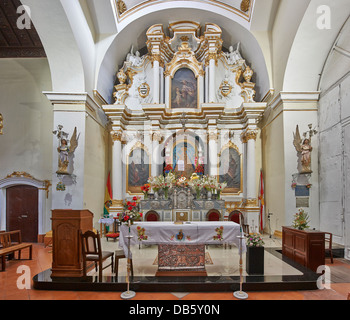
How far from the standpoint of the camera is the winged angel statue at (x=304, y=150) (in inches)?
318

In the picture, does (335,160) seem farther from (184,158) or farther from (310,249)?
(184,158)

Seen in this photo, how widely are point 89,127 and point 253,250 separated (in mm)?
6794

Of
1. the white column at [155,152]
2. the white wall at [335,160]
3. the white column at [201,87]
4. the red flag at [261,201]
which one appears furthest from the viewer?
the white column at [201,87]

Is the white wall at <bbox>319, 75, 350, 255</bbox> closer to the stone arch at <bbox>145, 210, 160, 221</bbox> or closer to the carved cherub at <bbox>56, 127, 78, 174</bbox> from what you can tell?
the stone arch at <bbox>145, 210, 160, 221</bbox>

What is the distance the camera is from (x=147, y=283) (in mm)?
4484

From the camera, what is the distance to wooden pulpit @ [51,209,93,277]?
4965mm

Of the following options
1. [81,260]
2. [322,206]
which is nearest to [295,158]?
[322,206]

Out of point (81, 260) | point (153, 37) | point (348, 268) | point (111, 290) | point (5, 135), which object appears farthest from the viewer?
point (153, 37)

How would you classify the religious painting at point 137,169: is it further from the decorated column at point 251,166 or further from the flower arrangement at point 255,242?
the flower arrangement at point 255,242

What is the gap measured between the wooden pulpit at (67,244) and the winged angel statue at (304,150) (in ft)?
21.8

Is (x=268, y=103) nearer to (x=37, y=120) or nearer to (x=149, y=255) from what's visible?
(x=149, y=255)

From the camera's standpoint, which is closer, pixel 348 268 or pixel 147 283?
pixel 147 283

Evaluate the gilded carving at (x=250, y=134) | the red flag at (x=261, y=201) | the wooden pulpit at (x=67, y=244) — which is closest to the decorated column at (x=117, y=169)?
the gilded carving at (x=250, y=134)

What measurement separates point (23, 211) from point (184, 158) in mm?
6622
